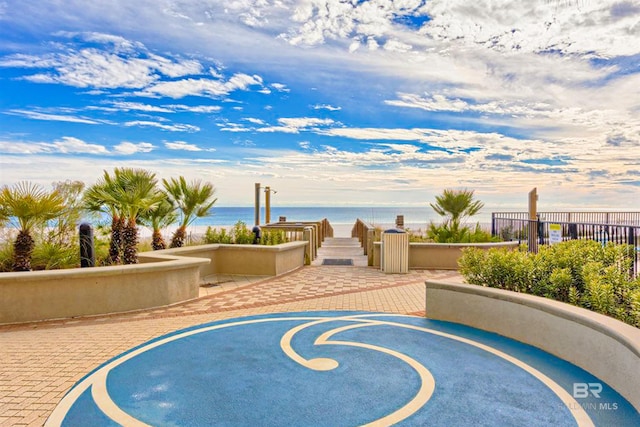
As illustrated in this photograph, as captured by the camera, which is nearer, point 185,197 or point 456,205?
point 185,197

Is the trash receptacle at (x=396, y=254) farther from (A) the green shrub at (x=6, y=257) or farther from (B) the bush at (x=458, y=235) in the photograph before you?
(A) the green shrub at (x=6, y=257)

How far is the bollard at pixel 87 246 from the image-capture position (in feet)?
25.7

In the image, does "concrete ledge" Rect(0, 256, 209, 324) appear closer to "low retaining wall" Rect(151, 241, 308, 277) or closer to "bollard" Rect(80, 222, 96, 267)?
"bollard" Rect(80, 222, 96, 267)

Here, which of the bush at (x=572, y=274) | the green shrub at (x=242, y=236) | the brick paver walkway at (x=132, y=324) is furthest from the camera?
the green shrub at (x=242, y=236)

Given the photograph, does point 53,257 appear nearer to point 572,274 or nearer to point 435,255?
point 572,274

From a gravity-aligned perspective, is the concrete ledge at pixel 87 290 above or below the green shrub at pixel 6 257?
below

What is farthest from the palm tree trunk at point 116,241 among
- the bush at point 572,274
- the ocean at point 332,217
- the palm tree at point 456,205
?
the ocean at point 332,217

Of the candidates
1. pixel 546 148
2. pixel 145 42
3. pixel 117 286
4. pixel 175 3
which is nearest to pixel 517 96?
pixel 546 148

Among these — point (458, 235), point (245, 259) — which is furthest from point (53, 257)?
point (458, 235)

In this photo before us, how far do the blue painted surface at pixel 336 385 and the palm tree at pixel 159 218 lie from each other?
6.24 m

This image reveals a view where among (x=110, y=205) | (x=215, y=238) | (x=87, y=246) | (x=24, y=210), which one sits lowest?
(x=215, y=238)

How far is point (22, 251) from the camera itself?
7.11 m

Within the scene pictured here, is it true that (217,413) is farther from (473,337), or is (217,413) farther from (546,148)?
(546,148)

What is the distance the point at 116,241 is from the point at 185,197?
2.81 meters
